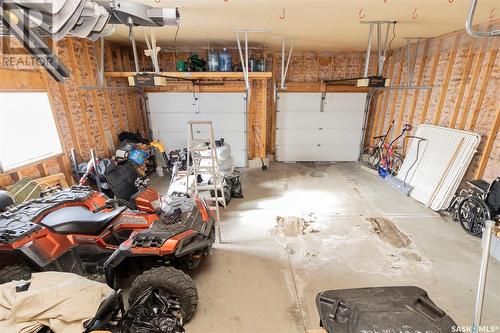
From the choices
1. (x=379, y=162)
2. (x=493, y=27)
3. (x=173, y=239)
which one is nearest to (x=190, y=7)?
(x=173, y=239)

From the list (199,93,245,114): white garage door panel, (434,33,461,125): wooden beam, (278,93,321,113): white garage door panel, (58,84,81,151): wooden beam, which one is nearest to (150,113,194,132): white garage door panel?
(199,93,245,114): white garage door panel

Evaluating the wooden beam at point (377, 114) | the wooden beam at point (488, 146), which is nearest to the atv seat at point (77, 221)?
the wooden beam at point (488, 146)

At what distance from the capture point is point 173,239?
2.21 m

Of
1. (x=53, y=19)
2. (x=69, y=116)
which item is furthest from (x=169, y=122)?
(x=53, y=19)

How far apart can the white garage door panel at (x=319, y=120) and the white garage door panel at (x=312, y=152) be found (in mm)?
595

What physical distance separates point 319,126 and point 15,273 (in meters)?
6.45

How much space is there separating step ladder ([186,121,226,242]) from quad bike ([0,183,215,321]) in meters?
0.76

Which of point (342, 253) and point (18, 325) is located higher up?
point (18, 325)

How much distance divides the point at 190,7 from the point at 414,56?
15.9ft

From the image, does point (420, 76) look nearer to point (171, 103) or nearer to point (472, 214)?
point (472, 214)

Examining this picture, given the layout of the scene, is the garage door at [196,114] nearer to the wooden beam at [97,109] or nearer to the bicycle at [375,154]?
the wooden beam at [97,109]

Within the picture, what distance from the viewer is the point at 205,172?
3.57m

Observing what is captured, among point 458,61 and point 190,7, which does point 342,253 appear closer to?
point 190,7

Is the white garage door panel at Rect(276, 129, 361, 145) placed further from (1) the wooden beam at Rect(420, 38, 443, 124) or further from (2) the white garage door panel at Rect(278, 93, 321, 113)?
(1) the wooden beam at Rect(420, 38, 443, 124)
